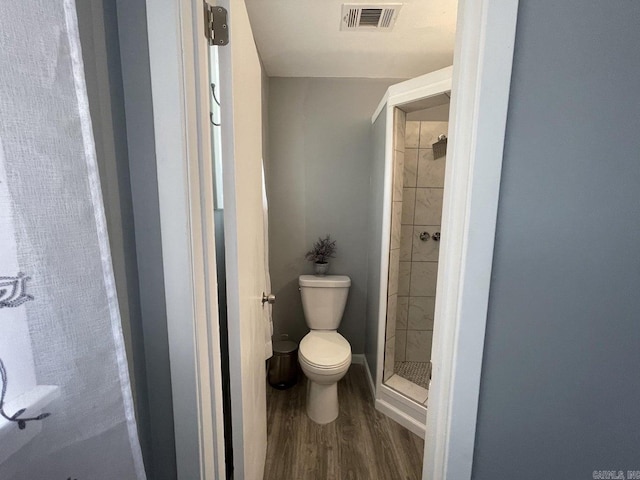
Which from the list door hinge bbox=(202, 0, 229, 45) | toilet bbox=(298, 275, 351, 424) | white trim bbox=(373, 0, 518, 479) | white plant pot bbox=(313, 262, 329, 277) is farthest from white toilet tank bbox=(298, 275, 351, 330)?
door hinge bbox=(202, 0, 229, 45)

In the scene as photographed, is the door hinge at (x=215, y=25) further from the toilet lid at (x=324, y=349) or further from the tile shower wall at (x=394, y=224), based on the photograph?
the toilet lid at (x=324, y=349)

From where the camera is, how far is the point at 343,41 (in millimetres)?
1643

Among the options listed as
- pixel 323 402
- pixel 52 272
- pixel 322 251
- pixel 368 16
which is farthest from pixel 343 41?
pixel 323 402

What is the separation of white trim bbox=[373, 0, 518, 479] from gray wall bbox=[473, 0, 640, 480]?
0.03 metres

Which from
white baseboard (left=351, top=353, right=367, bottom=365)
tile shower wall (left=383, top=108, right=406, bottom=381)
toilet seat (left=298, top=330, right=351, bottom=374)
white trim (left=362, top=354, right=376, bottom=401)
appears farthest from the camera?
white baseboard (left=351, top=353, right=367, bottom=365)

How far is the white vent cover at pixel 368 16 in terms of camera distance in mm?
1335

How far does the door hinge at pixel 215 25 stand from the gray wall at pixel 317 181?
4.64ft

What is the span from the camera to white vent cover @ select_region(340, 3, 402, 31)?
133 centimetres

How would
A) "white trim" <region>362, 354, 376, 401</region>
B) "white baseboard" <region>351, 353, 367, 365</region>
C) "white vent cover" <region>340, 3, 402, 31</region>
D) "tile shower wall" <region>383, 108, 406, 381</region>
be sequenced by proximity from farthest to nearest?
"white baseboard" <region>351, 353, 367, 365</region>
"white trim" <region>362, 354, 376, 401</region>
"tile shower wall" <region>383, 108, 406, 381</region>
"white vent cover" <region>340, 3, 402, 31</region>

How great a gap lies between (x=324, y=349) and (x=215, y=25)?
1.71m

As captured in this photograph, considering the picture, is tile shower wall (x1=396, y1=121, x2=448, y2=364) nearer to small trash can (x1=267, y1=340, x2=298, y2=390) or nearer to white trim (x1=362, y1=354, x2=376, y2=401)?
white trim (x1=362, y1=354, x2=376, y2=401)

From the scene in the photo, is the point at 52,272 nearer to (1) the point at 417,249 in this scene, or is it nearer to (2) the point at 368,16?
(2) the point at 368,16

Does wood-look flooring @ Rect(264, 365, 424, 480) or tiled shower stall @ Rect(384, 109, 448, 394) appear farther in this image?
tiled shower stall @ Rect(384, 109, 448, 394)

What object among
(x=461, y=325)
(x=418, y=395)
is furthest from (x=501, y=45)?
(x=418, y=395)
